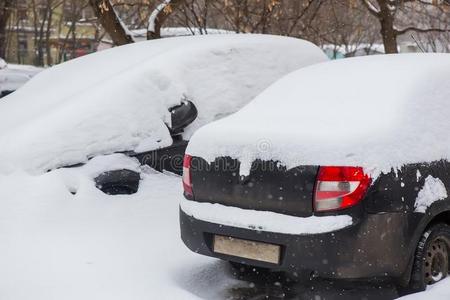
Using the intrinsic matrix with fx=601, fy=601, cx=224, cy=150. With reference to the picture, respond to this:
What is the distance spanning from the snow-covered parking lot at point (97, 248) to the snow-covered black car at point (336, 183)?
1.17 ft

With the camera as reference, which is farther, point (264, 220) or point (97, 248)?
point (97, 248)

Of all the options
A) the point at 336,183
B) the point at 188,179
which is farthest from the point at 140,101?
the point at 336,183

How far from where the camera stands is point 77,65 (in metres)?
6.33

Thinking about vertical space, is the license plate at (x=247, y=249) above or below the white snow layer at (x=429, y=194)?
below

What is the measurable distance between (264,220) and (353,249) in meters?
0.51

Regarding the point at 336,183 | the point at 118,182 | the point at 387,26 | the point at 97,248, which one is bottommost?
the point at 97,248

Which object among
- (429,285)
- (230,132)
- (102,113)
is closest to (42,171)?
(102,113)

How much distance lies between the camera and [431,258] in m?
3.61

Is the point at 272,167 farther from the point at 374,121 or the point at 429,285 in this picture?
the point at 429,285

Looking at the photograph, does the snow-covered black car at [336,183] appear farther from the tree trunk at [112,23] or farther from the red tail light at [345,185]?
the tree trunk at [112,23]

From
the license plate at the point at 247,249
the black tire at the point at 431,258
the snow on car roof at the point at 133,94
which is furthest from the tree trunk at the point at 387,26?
the license plate at the point at 247,249

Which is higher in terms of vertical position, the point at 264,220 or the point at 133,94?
the point at 133,94

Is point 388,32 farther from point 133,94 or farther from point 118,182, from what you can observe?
point 118,182

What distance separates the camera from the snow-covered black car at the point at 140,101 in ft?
15.3
